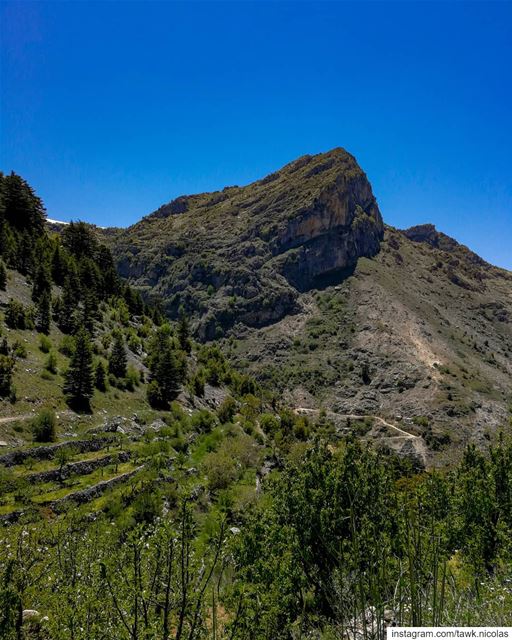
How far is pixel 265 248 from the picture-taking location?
125m

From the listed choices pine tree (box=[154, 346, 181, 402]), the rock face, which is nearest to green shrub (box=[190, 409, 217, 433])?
pine tree (box=[154, 346, 181, 402])

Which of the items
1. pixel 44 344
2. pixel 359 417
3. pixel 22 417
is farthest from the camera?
pixel 359 417

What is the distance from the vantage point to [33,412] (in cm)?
2245

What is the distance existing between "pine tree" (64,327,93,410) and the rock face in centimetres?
8411

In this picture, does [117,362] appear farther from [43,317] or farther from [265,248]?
[265,248]

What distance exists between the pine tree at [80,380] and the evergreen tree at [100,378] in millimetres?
2108

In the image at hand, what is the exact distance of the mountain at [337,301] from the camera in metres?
79.6

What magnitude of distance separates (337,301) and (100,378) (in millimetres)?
87456

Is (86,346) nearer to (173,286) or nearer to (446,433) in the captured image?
(446,433)

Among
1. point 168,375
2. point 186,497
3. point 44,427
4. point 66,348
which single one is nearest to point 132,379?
point 168,375

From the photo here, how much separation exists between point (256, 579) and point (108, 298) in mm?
43986

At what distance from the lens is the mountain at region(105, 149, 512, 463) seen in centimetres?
7956

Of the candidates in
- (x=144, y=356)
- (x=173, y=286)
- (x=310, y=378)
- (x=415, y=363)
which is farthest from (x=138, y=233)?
(x=144, y=356)

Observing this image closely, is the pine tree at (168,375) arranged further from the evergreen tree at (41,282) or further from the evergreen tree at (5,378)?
the evergreen tree at (5,378)
